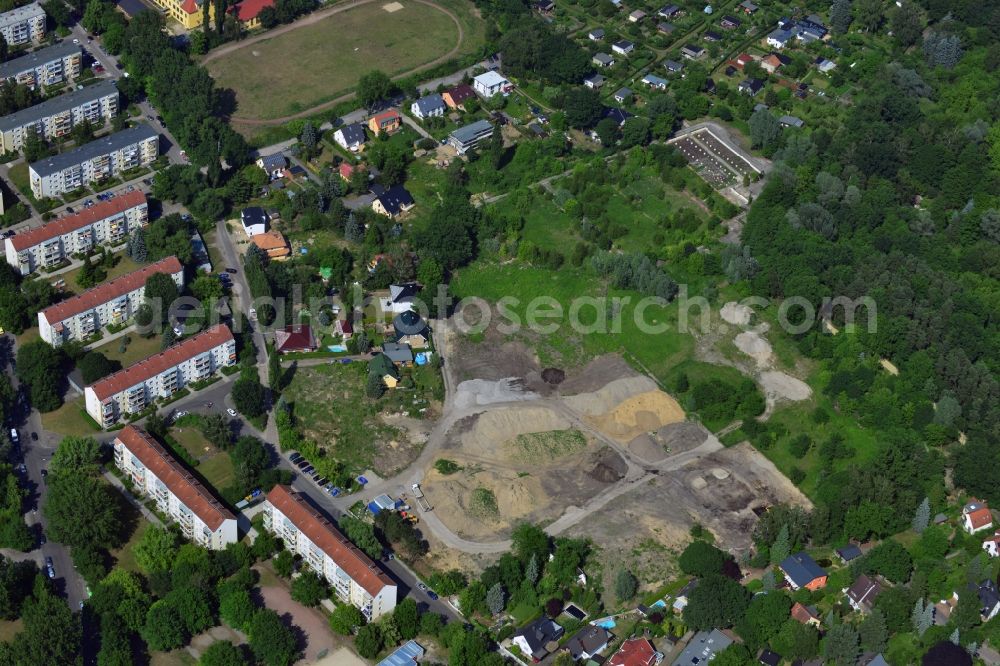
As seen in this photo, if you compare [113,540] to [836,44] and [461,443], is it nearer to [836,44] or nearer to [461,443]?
[461,443]

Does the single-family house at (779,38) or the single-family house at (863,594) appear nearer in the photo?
the single-family house at (863,594)

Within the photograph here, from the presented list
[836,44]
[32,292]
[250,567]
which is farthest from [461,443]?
[836,44]

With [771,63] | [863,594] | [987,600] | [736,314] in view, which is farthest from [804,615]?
[771,63]

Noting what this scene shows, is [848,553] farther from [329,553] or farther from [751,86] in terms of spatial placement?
[751,86]

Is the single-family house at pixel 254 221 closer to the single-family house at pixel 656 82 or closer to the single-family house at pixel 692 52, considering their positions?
the single-family house at pixel 656 82

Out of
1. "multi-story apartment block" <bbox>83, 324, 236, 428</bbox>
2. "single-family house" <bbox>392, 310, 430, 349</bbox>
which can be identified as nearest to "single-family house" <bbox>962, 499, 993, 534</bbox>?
"single-family house" <bbox>392, 310, 430, 349</bbox>

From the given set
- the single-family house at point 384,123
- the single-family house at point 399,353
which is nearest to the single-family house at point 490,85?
the single-family house at point 384,123
